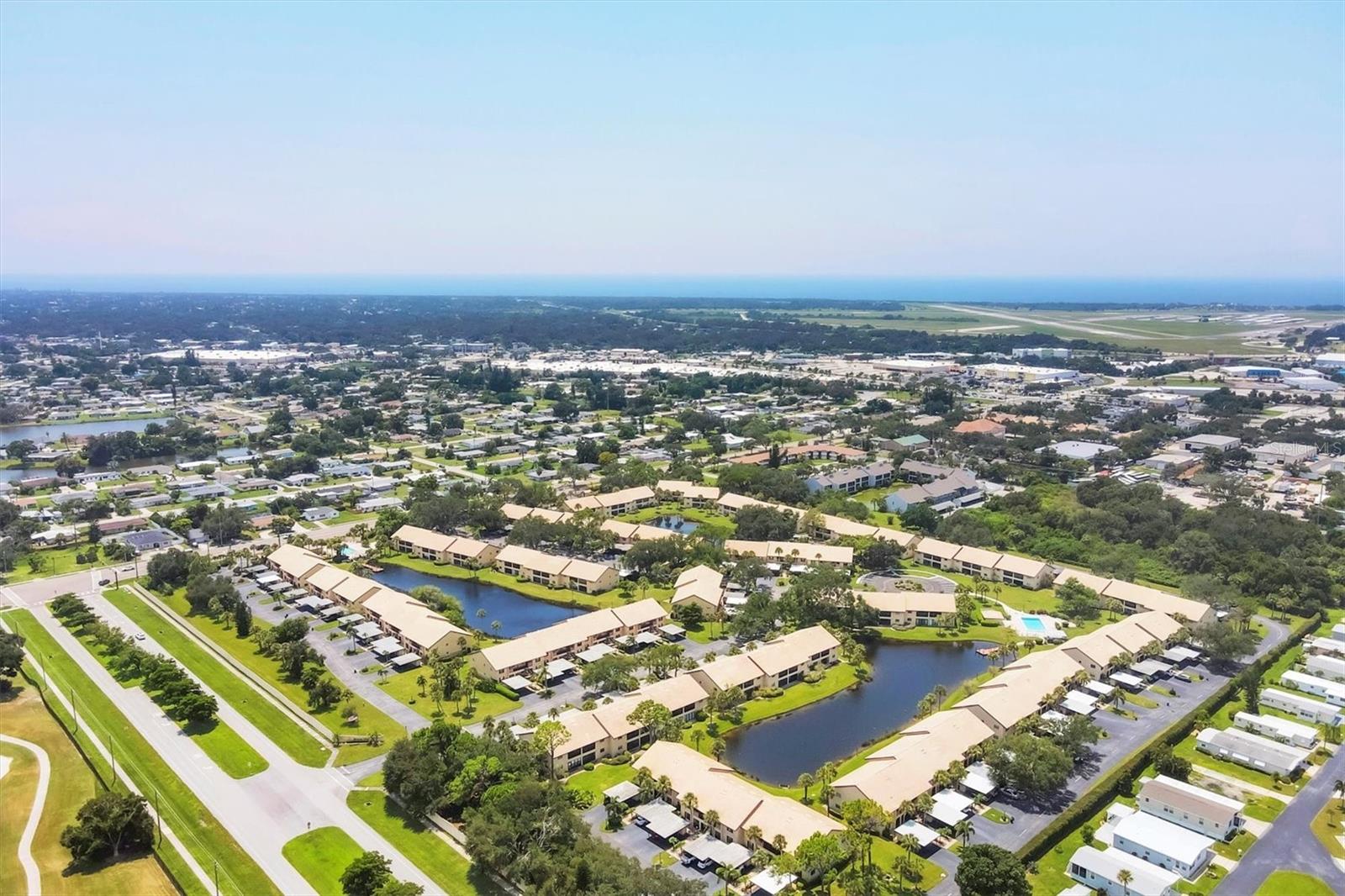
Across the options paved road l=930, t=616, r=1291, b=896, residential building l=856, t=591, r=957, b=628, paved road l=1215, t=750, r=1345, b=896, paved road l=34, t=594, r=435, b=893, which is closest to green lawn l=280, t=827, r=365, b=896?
paved road l=34, t=594, r=435, b=893

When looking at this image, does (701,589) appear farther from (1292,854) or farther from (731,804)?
(1292,854)

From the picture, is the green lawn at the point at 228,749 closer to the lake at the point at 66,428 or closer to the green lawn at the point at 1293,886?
the green lawn at the point at 1293,886

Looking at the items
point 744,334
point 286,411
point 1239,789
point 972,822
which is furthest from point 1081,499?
point 744,334

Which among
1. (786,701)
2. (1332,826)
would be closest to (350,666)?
(786,701)

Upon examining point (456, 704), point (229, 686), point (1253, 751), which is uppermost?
point (1253, 751)

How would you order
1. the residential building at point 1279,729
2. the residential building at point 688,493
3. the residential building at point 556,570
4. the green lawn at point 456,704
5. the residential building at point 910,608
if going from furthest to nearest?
the residential building at point 688,493
the residential building at point 556,570
the residential building at point 910,608
the green lawn at point 456,704
the residential building at point 1279,729


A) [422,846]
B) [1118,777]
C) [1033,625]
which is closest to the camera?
[422,846]

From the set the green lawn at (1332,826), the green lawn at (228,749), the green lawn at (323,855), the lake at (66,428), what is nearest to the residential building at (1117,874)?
the green lawn at (1332,826)
